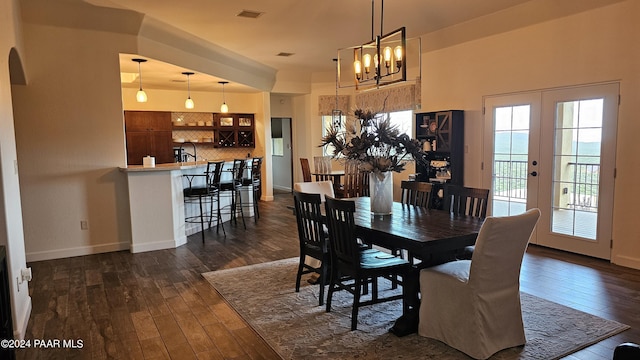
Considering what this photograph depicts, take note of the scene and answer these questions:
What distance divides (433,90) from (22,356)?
20.1ft

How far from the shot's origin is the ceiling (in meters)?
4.85

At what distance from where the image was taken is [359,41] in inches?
265

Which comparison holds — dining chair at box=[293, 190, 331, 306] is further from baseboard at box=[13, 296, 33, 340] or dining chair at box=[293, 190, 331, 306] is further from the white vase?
baseboard at box=[13, 296, 33, 340]

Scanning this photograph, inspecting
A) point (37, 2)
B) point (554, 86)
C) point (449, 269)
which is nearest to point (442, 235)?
point (449, 269)

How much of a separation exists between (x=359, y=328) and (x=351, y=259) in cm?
53

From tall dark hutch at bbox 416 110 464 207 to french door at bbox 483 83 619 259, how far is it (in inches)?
16.1

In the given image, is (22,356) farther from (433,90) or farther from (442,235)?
(433,90)

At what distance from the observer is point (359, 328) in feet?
9.88

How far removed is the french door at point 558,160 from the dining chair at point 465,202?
2.01m

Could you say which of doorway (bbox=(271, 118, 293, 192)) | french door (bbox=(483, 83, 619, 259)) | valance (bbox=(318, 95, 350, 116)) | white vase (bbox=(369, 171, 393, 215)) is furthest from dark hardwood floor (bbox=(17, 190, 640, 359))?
doorway (bbox=(271, 118, 293, 192))

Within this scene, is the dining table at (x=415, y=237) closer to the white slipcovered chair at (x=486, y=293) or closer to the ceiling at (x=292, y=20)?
the white slipcovered chair at (x=486, y=293)

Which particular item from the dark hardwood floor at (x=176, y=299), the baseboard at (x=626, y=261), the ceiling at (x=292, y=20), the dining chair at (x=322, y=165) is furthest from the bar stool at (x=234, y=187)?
the baseboard at (x=626, y=261)

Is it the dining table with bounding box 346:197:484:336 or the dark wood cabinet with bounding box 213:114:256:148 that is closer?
the dining table with bounding box 346:197:484:336

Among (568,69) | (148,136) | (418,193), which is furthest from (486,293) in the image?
(148,136)
